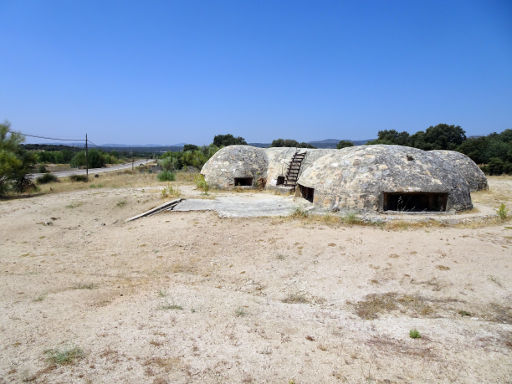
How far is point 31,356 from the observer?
3.28m

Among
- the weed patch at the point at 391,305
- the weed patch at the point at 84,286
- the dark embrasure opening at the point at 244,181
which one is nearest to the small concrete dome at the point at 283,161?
the dark embrasure opening at the point at 244,181

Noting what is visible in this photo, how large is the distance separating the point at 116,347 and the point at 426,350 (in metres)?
3.52

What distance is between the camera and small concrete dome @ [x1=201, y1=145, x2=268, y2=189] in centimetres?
1593

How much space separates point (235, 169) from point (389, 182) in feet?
27.1

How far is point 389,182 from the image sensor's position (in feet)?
31.0

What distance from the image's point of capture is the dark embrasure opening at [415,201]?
31.3 feet

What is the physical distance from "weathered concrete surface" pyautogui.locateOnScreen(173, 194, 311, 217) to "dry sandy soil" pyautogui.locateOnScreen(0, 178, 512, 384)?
0.77 meters

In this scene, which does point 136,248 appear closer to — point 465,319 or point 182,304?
point 182,304

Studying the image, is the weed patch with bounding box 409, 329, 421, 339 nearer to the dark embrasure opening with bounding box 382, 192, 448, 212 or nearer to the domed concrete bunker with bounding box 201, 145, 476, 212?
the domed concrete bunker with bounding box 201, 145, 476, 212

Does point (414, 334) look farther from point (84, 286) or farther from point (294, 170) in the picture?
point (294, 170)

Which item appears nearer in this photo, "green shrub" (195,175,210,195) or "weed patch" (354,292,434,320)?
"weed patch" (354,292,434,320)

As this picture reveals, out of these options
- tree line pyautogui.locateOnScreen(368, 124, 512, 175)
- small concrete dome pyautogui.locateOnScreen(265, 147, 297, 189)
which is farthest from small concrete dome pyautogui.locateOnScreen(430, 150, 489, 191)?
tree line pyautogui.locateOnScreen(368, 124, 512, 175)

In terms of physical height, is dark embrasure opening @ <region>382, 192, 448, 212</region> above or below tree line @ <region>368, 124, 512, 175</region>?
below

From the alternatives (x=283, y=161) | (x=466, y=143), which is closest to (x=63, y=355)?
(x=283, y=161)
